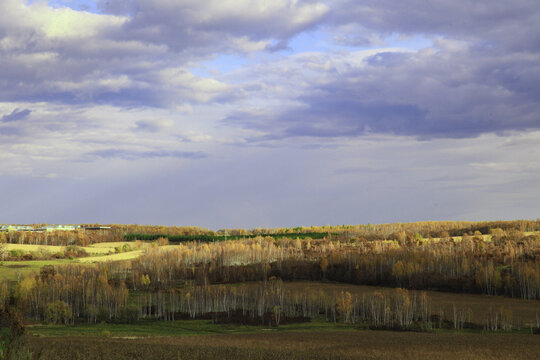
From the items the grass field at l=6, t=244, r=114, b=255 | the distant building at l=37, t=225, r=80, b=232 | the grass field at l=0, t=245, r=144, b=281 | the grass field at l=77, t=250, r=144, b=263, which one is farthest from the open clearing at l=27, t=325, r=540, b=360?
the distant building at l=37, t=225, r=80, b=232

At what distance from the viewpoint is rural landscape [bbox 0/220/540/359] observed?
2758 cm

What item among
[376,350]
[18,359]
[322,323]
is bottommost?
[322,323]

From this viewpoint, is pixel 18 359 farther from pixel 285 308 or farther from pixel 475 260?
pixel 475 260

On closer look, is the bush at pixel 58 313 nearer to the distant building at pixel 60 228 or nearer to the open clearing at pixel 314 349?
the open clearing at pixel 314 349

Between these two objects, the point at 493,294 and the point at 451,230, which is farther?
the point at 451,230

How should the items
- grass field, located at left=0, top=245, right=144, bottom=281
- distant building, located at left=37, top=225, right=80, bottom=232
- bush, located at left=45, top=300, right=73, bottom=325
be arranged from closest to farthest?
bush, located at left=45, top=300, right=73, bottom=325
grass field, located at left=0, top=245, right=144, bottom=281
distant building, located at left=37, top=225, right=80, bottom=232

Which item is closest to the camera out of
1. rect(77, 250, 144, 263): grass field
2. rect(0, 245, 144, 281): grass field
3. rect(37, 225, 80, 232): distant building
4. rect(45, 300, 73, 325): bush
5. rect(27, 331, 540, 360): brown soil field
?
rect(27, 331, 540, 360): brown soil field

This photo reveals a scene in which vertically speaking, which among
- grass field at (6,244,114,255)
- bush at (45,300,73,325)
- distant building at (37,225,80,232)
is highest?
distant building at (37,225,80,232)

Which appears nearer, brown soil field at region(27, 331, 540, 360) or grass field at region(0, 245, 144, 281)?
brown soil field at region(27, 331, 540, 360)

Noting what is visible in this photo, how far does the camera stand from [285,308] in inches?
2222

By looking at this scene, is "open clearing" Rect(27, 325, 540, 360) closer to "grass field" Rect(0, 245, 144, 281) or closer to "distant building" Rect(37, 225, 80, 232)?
"grass field" Rect(0, 245, 144, 281)

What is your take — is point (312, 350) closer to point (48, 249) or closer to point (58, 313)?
point (58, 313)

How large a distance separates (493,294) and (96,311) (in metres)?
42.9

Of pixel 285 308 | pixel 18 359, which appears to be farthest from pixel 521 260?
pixel 18 359
